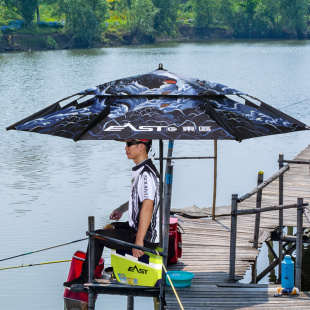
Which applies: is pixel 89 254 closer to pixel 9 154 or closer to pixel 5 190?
pixel 5 190

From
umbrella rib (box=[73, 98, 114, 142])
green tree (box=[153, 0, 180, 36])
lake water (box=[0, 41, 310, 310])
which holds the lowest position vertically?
lake water (box=[0, 41, 310, 310])

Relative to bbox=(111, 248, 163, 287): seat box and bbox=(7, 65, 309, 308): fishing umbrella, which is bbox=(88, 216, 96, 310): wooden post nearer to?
bbox=(111, 248, 163, 287): seat box

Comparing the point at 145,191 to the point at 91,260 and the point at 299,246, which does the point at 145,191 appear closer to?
the point at 91,260

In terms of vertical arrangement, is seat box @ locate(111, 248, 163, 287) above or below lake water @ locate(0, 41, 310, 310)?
above

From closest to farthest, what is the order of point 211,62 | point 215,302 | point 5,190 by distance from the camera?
point 215,302 → point 5,190 → point 211,62

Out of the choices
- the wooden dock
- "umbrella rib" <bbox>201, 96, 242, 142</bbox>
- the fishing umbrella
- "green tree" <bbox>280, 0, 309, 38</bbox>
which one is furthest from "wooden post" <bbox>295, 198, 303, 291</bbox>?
"green tree" <bbox>280, 0, 309, 38</bbox>

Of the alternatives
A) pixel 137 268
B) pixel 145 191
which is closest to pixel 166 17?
pixel 137 268

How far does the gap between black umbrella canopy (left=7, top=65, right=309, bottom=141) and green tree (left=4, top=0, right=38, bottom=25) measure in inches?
3412

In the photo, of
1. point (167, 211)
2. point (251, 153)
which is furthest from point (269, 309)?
point (251, 153)

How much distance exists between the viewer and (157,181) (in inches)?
288

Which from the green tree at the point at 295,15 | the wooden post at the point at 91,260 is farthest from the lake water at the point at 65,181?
the green tree at the point at 295,15

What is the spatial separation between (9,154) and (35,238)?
26.7ft

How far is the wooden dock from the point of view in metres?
7.78

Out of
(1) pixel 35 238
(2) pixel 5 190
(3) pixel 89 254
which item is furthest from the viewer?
(2) pixel 5 190
